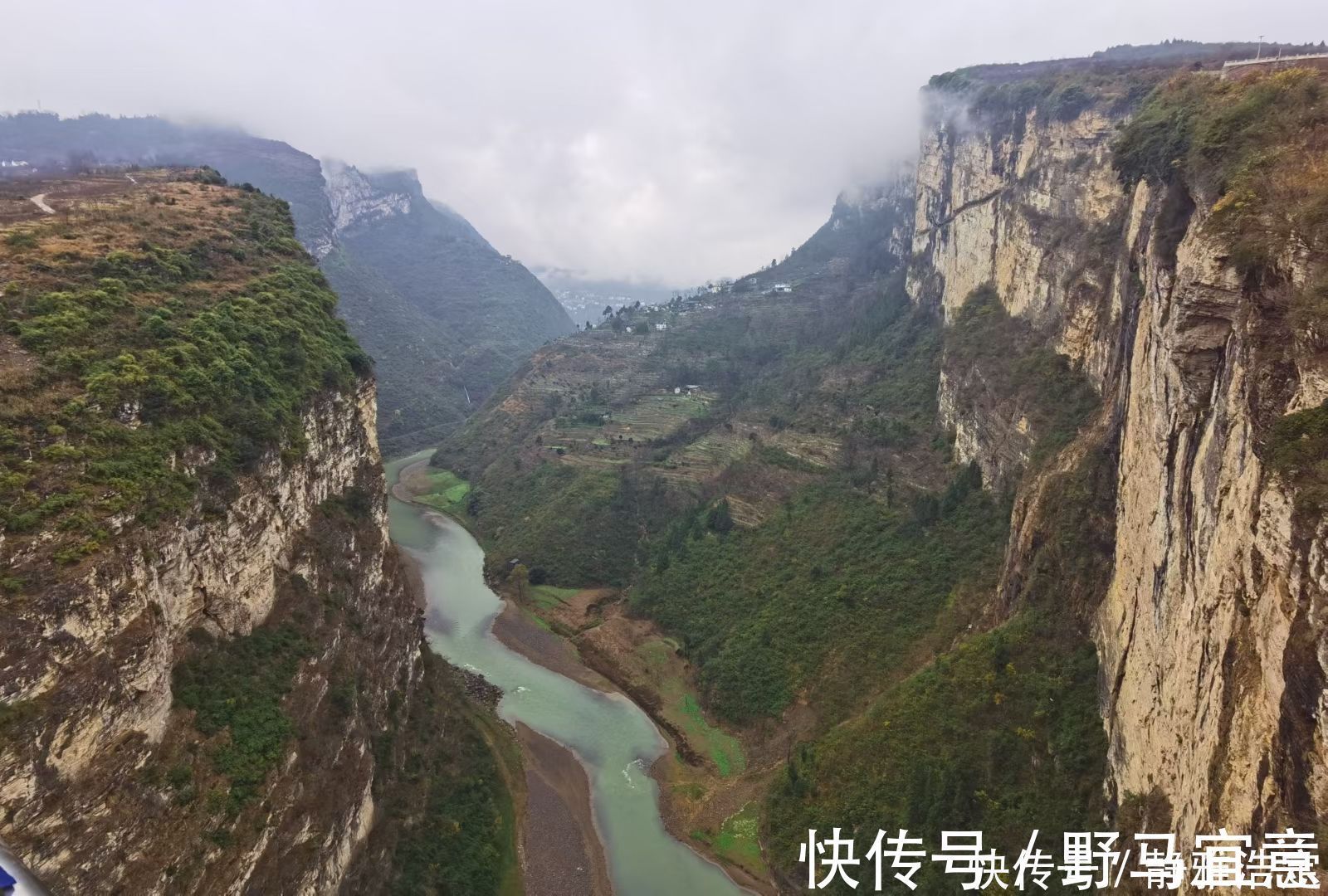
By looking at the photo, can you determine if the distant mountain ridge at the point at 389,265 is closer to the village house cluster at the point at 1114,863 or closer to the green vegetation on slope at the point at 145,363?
the green vegetation on slope at the point at 145,363

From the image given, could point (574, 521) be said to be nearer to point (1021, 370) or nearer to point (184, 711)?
point (1021, 370)

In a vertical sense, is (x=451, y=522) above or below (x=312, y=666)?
below

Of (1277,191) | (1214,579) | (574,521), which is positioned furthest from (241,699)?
(574,521)

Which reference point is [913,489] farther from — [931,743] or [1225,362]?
[1225,362]

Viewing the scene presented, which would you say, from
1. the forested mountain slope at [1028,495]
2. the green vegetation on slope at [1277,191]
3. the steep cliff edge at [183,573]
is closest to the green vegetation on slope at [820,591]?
the forested mountain slope at [1028,495]

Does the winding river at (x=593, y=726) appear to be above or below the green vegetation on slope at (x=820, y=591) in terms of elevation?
below

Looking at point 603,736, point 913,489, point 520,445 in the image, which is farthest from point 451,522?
point 913,489

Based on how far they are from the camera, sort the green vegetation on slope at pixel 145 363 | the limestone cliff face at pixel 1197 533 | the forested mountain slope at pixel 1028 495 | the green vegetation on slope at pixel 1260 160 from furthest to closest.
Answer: the green vegetation on slope at pixel 145 363 → the green vegetation on slope at pixel 1260 160 → the forested mountain slope at pixel 1028 495 → the limestone cliff face at pixel 1197 533
